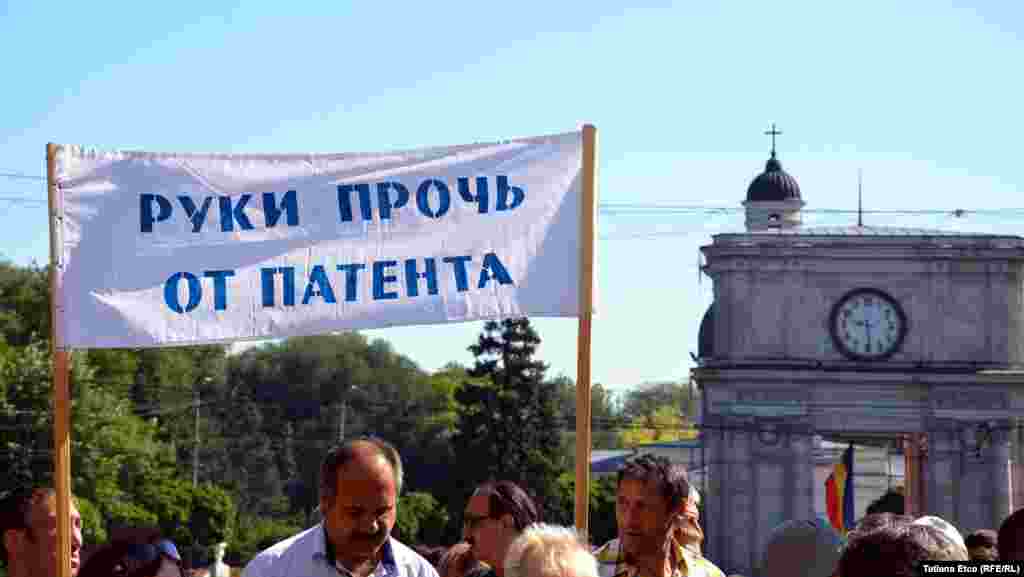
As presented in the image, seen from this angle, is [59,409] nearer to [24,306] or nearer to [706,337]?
[706,337]

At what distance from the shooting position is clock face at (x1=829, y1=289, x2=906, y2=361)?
248 ft

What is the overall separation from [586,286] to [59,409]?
265 cm

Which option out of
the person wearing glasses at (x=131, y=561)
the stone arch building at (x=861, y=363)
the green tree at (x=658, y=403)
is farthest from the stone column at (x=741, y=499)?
the green tree at (x=658, y=403)

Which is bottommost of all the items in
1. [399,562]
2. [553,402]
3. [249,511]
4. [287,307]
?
[249,511]

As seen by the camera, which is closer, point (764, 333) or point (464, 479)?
point (764, 333)

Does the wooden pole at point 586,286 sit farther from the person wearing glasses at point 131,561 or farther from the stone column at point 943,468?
the stone column at point 943,468

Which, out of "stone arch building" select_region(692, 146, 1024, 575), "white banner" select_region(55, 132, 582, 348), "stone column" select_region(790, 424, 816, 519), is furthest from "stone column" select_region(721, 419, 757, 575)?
"white banner" select_region(55, 132, 582, 348)

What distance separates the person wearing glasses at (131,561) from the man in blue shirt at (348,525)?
15.5 inches

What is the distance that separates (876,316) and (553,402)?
20.2 metres

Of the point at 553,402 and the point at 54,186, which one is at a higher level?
the point at 54,186

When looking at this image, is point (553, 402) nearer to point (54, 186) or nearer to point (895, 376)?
point (895, 376)

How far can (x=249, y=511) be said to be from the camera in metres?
115

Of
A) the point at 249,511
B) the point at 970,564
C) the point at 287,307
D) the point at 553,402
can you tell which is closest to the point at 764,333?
the point at 553,402

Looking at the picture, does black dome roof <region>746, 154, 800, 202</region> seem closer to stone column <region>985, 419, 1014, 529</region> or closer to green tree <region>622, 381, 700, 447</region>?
stone column <region>985, 419, 1014, 529</region>
